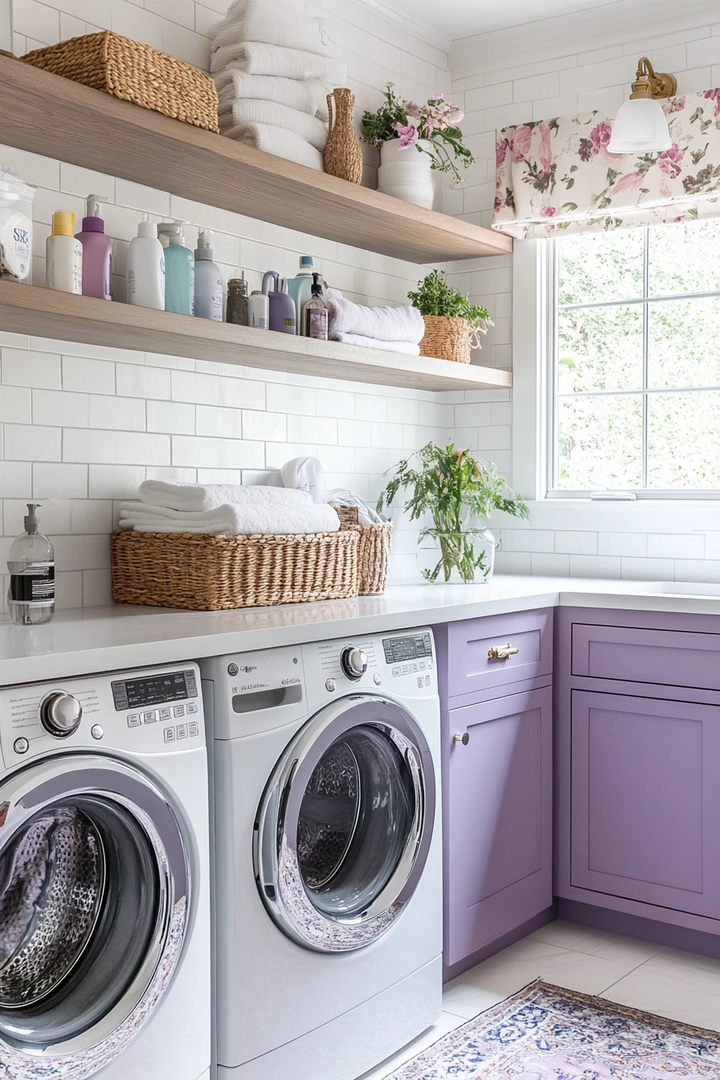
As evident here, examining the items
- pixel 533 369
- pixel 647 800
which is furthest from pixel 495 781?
pixel 533 369

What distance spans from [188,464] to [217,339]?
424mm

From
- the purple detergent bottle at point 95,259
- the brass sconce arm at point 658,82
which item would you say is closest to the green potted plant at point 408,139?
the brass sconce arm at point 658,82

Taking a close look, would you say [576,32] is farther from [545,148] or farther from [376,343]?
[376,343]

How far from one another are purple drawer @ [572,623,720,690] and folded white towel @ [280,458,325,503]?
819mm

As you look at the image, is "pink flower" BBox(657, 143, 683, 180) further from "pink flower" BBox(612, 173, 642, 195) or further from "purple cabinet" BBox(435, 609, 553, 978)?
"purple cabinet" BBox(435, 609, 553, 978)

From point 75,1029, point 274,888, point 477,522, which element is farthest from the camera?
point 477,522

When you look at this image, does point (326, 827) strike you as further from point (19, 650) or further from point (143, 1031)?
point (19, 650)

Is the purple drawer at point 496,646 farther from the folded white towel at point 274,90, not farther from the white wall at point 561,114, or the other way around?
the folded white towel at point 274,90

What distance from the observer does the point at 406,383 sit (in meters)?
3.43

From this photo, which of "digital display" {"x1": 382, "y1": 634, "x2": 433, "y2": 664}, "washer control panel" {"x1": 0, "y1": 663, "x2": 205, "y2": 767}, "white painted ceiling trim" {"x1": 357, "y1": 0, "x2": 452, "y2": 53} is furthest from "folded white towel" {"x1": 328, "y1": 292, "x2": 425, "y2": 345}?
"washer control panel" {"x1": 0, "y1": 663, "x2": 205, "y2": 767}

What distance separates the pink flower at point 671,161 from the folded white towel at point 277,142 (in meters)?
1.15

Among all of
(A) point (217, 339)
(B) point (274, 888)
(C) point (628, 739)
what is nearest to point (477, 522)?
(C) point (628, 739)

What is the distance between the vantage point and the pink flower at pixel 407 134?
3223mm

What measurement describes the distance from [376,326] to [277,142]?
58 centimetres
